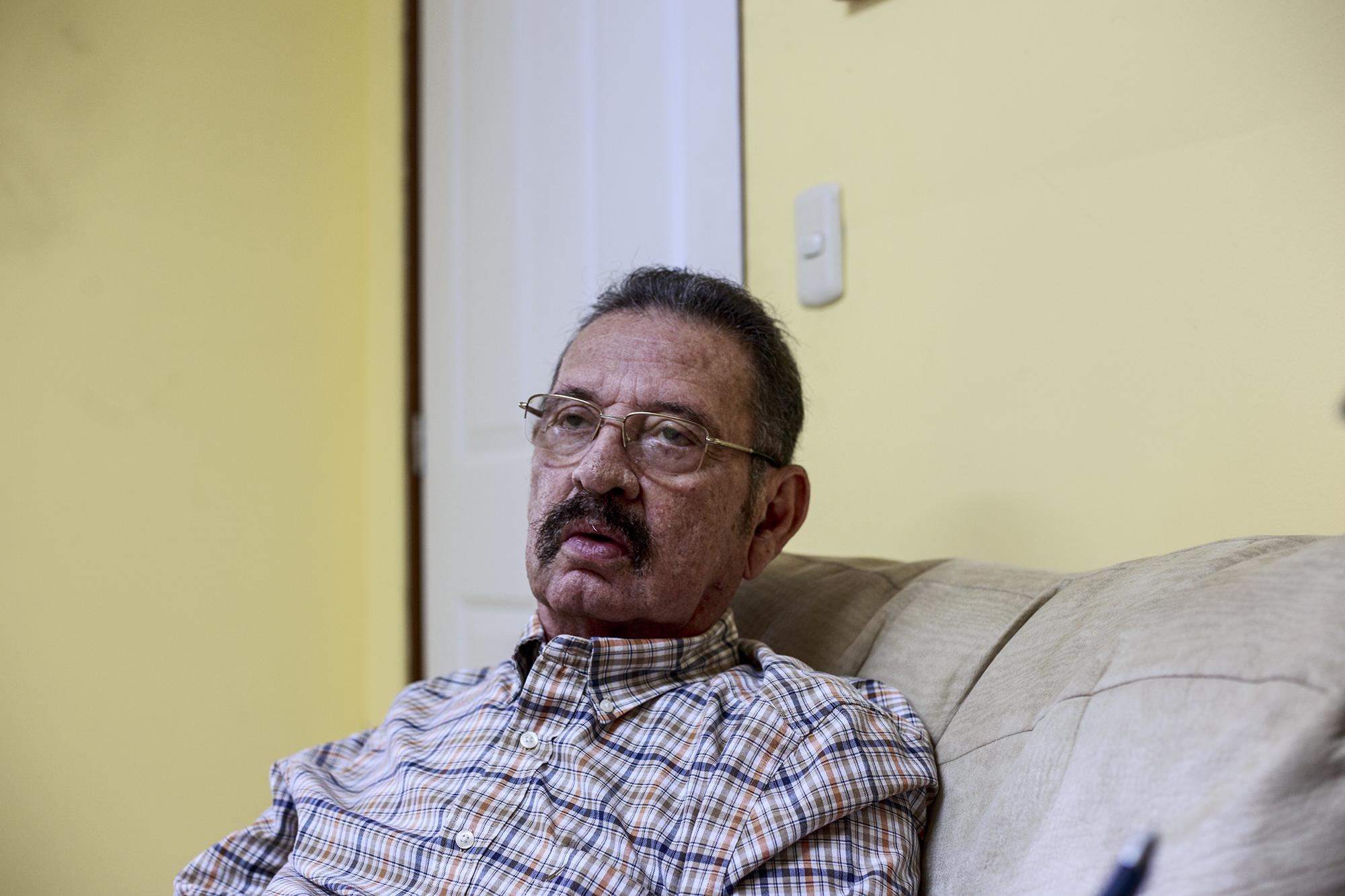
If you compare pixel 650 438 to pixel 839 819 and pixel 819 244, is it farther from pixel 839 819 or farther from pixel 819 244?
pixel 819 244

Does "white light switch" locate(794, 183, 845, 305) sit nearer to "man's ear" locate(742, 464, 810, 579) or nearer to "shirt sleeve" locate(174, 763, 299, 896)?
"man's ear" locate(742, 464, 810, 579)

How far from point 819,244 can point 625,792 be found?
89 cm

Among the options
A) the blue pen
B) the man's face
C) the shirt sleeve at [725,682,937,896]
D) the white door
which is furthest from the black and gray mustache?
the white door

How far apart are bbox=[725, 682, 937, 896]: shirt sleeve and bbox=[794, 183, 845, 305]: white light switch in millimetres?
780

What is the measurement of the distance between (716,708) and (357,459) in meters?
1.60

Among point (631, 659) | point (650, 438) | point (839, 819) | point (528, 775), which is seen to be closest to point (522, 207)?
point (650, 438)

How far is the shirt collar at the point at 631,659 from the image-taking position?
1032mm

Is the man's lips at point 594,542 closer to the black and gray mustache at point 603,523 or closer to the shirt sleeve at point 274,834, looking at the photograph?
the black and gray mustache at point 603,523

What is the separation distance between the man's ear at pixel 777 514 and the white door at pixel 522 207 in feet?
1.70

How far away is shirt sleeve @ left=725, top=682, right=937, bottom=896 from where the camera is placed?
0.85 metres

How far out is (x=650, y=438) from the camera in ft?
3.70

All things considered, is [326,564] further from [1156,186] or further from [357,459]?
[1156,186]

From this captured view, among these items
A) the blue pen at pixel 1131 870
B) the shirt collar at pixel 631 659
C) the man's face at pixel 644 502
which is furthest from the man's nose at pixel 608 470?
the blue pen at pixel 1131 870

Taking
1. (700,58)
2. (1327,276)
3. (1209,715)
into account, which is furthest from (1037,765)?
(700,58)
